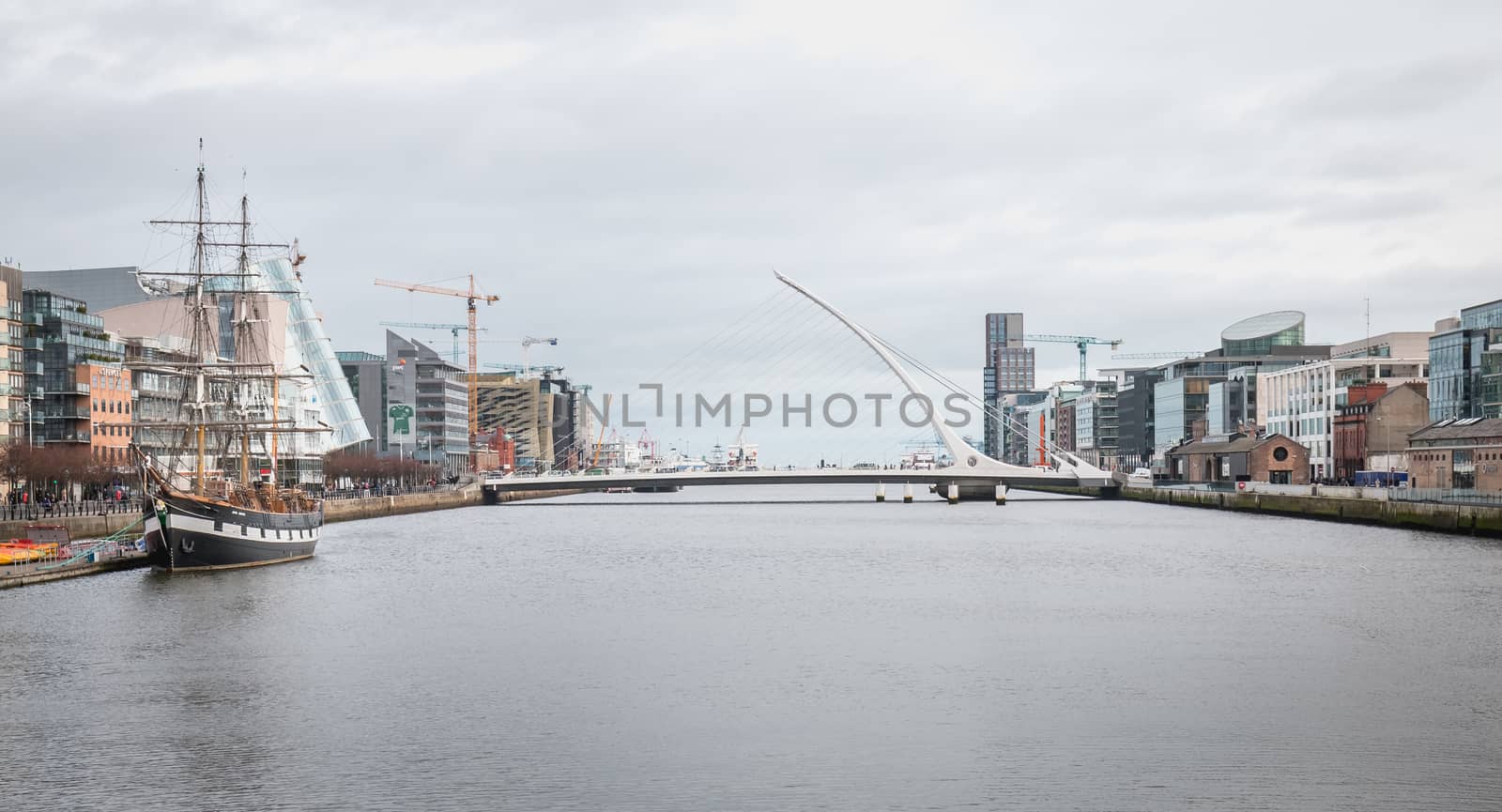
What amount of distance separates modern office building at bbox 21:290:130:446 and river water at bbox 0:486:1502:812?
43.3m

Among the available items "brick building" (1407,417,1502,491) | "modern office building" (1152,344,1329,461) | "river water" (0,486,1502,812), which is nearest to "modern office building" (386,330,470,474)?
"modern office building" (1152,344,1329,461)

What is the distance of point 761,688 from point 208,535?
3030 cm

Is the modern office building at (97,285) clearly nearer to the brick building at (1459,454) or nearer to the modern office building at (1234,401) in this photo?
the brick building at (1459,454)

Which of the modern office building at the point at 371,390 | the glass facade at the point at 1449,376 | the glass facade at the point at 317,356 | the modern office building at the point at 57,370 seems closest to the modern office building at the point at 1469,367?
the glass facade at the point at 1449,376

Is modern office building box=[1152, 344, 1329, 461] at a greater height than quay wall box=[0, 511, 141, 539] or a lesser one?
greater

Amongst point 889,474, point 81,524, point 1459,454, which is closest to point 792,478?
point 889,474

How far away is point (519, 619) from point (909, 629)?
9394 mm

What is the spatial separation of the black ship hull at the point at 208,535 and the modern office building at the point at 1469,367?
202ft

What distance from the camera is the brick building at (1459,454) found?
2820 inches

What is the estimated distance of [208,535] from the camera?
165ft

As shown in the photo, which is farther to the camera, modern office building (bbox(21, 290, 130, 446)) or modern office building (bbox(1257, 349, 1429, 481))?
modern office building (bbox(1257, 349, 1429, 481))

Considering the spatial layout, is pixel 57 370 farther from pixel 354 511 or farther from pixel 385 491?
pixel 385 491

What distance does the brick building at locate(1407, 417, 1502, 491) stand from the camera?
71625mm

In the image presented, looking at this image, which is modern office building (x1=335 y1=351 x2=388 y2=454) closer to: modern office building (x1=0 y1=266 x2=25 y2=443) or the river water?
Answer: modern office building (x1=0 y1=266 x2=25 y2=443)
